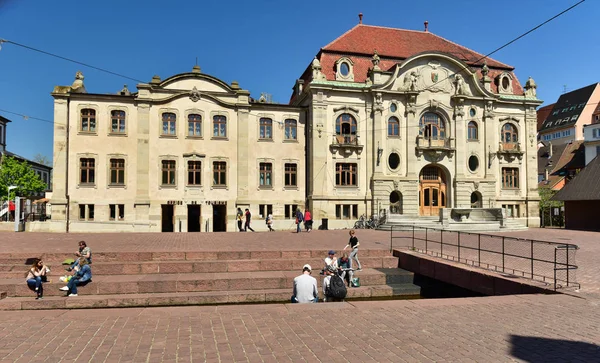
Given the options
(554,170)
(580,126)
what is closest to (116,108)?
(554,170)

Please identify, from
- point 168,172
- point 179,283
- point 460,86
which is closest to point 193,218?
point 168,172

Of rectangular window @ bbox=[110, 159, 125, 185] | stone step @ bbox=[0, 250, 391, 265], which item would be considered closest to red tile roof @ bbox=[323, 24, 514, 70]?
rectangular window @ bbox=[110, 159, 125, 185]

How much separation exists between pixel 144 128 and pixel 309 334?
27674 millimetres

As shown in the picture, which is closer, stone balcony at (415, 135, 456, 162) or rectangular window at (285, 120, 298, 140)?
rectangular window at (285, 120, 298, 140)

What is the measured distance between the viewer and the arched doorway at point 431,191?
1431 inches

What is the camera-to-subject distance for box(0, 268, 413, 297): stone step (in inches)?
507

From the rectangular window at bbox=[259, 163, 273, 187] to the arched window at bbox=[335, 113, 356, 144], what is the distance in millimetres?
6063

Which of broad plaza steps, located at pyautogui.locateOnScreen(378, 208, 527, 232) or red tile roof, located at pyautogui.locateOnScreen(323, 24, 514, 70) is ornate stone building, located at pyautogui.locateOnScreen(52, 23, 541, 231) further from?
broad plaza steps, located at pyautogui.locateOnScreen(378, 208, 527, 232)

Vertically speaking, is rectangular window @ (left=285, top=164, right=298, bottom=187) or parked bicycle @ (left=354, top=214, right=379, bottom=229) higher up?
rectangular window @ (left=285, top=164, right=298, bottom=187)

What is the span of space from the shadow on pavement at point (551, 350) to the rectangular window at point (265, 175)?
27362mm

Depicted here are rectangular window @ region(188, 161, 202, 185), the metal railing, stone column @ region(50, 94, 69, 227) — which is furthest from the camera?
rectangular window @ region(188, 161, 202, 185)

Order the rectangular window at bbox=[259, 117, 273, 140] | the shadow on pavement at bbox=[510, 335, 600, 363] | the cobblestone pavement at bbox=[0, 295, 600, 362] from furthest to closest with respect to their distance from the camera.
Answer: the rectangular window at bbox=[259, 117, 273, 140], the cobblestone pavement at bbox=[0, 295, 600, 362], the shadow on pavement at bbox=[510, 335, 600, 363]

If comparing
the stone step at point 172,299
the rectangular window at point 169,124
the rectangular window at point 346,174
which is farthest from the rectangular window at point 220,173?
the stone step at point 172,299

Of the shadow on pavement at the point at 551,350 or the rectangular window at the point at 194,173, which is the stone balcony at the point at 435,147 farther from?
the shadow on pavement at the point at 551,350
